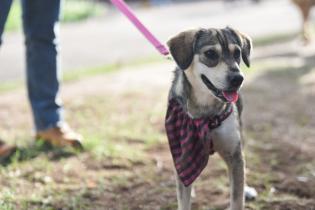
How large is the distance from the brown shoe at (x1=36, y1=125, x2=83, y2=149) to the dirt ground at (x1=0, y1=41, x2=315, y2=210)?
108 millimetres

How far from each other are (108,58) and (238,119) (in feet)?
24.4

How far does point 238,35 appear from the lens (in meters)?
3.44

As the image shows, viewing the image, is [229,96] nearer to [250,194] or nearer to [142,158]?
[250,194]

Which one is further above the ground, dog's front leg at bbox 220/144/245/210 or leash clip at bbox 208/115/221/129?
leash clip at bbox 208/115/221/129

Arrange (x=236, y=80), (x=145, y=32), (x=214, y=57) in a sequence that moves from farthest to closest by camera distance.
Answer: (x=145, y=32), (x=214, y=57), (x=236, y=80)

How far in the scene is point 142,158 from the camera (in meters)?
4.77

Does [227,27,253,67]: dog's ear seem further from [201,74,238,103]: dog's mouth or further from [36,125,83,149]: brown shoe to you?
[36,125,83,149]: brown shoe

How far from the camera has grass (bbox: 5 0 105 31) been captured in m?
15.0

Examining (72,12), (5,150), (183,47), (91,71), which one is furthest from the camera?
(72,12)

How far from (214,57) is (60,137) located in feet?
6.80

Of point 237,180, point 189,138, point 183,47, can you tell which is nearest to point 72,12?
point 183,47

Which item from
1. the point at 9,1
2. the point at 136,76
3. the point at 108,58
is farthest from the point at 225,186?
the point at 108,58

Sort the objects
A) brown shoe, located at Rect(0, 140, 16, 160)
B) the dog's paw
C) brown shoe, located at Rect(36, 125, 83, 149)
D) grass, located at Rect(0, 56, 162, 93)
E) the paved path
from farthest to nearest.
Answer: the paved path
grass, located at Rect(0, 56, 162, 93)
brown shoe, located at Rect(36, 125, 83, 149)
brown shoe, located at Rect(0, 140, 16, 160)
the dog's paw

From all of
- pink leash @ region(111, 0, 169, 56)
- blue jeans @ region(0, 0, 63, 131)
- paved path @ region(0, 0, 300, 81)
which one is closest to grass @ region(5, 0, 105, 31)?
paved path @ region(0, 0, 300, 81)
